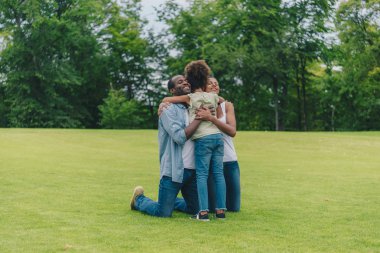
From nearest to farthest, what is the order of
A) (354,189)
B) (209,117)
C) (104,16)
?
(209,117)
(354,189)
(104,16)

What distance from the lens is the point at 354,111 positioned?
53406mm

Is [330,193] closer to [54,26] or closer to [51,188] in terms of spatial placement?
[51,188]

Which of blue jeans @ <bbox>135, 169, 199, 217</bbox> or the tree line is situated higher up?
the tree line

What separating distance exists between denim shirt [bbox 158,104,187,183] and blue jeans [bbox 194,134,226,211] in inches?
9.8

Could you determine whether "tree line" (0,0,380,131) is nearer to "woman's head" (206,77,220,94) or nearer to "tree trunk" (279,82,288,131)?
"tree trunk" (279,82,288,131)

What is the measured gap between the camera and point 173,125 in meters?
7.62

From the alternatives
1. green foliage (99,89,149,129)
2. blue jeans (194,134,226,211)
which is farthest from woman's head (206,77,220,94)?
green foliage (99,89,149,129)

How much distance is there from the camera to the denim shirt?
7582 millimetres

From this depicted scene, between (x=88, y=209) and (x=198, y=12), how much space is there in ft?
159

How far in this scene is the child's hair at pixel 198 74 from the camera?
7.59m

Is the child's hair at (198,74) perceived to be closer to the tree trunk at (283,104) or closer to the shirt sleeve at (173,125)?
the shirt sleeve at (173,125)

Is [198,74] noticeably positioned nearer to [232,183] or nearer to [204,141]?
[204,141]

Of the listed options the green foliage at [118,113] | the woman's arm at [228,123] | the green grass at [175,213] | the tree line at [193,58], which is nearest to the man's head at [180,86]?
the woman's arm at [228,123]

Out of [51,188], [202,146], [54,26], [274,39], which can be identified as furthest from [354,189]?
[54,26]
